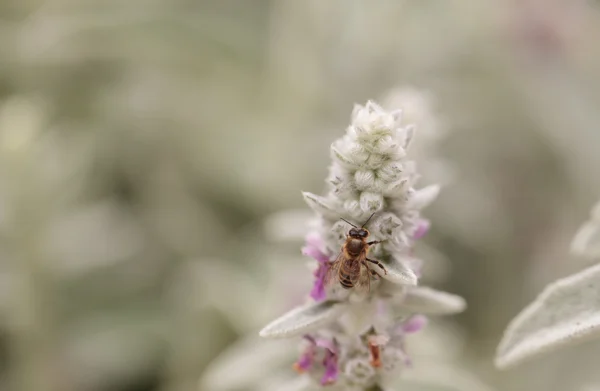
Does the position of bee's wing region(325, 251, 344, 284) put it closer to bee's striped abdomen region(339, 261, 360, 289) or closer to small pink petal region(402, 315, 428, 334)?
bee's striped abdomen region(339, 261, 360, 289)

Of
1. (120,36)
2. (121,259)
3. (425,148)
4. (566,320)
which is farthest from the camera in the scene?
(120,36)

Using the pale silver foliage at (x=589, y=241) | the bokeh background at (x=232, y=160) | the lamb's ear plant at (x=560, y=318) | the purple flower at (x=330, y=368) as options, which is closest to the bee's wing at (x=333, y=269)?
the purple flower at (x=330, y=368)

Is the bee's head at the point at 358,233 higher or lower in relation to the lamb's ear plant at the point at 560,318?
higher

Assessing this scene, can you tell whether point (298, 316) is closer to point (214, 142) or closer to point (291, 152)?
point (291, 152)

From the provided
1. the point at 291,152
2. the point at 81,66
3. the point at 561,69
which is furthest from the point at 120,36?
the point at 561,69

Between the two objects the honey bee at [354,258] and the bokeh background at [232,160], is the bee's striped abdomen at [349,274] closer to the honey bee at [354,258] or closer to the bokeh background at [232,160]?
the honey bee at [354,258]

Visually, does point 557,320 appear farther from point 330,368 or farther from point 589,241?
point 330,368
